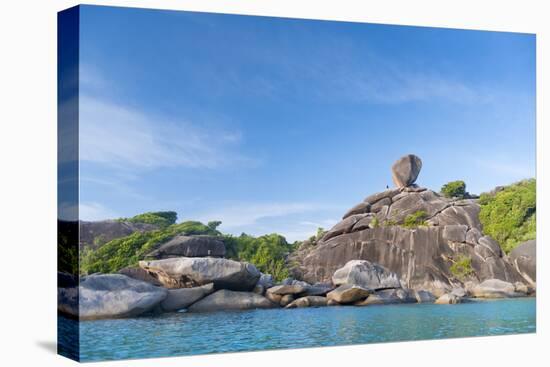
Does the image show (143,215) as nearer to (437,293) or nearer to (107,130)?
(107,130)

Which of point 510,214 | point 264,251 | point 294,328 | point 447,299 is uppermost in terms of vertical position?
point 510,214

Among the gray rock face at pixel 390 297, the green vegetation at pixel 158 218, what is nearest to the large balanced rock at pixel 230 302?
the green vegetation at pixel 158 218

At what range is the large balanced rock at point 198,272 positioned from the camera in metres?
13.6

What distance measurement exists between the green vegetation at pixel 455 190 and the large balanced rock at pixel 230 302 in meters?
3.78

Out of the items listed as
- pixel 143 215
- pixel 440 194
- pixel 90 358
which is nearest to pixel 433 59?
pixel 440 194

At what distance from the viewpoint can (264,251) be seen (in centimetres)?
1484

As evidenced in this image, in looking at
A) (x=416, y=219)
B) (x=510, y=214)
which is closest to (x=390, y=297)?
(x=416, y=219)

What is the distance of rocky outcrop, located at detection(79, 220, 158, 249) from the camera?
1231 cm

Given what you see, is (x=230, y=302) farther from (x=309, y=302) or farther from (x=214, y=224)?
(x=309, y=302)

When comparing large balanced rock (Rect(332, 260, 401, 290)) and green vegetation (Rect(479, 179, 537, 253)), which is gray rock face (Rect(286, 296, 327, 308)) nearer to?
large balanced rock (Rect(332, 260, 401, 290))

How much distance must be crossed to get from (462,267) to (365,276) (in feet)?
6.15

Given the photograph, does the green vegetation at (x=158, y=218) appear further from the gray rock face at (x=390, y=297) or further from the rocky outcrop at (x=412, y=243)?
the gray rock face at (x=390, y=297)

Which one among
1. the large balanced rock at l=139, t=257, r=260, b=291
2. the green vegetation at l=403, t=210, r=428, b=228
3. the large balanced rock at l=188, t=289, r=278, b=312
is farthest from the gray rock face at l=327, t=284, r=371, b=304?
the green vegetation at l=403, t=210, r=428, b=228

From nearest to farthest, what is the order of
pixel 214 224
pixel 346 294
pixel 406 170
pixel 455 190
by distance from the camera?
pixel 214 224 → pixel 346 294 → pixel 406 170 → pixel 455 190
